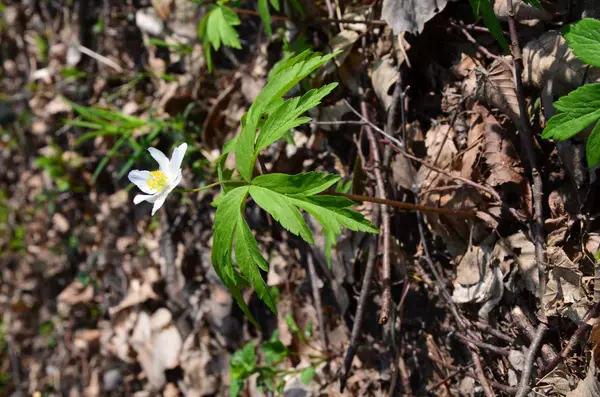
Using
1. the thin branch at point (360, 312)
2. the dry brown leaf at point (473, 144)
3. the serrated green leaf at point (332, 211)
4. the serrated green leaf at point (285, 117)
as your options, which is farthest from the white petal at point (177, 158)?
the dry brown leaf at point (473, 144)

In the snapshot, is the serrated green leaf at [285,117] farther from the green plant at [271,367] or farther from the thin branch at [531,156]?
the green plant at [271,367]

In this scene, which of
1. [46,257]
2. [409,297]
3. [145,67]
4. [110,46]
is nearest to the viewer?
[409,297]

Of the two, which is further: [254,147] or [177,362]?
[177,362]

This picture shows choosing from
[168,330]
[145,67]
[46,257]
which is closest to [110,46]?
[145,67]

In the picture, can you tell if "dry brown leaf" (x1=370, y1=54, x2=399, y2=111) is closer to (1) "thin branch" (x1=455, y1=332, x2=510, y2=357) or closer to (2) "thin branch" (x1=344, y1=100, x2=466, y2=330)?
(2) "thin branch" (x1=344, y1=100, x2=466, y2=330)

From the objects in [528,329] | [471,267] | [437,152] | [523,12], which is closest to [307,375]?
[471,267]

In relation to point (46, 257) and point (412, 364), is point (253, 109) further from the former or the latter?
point (46, 257)
